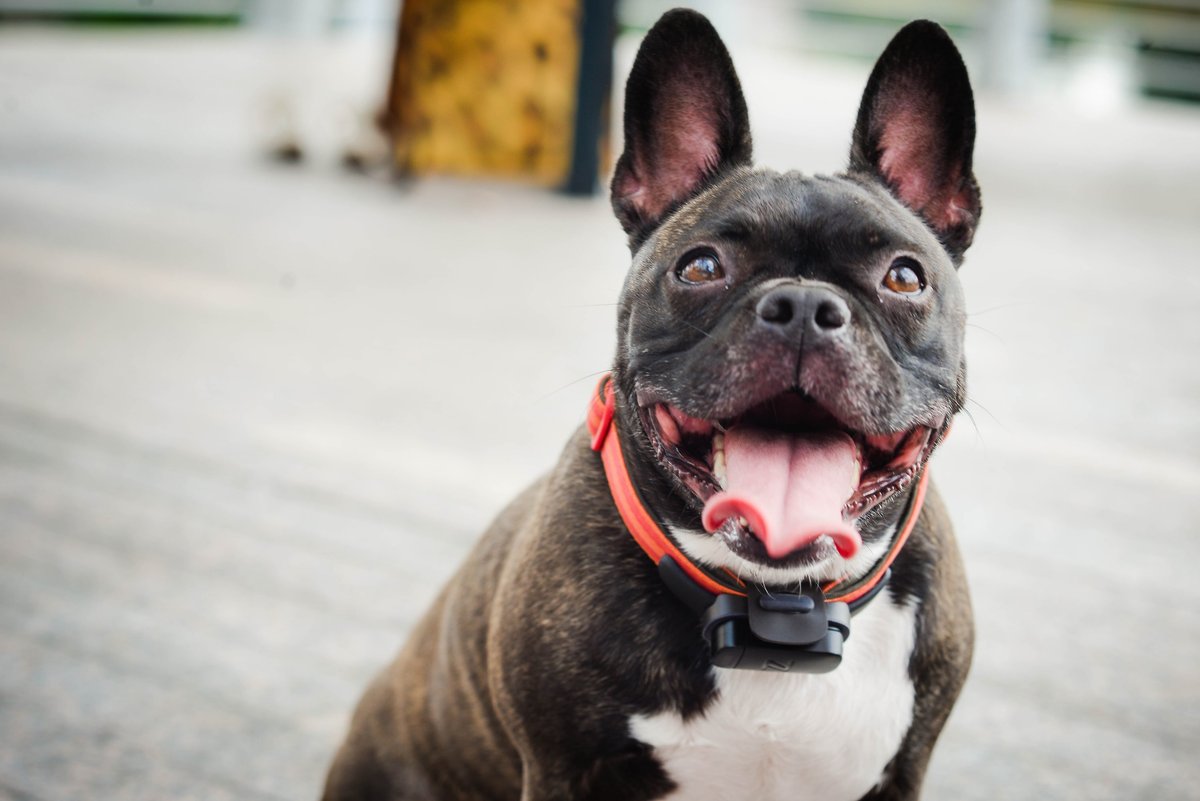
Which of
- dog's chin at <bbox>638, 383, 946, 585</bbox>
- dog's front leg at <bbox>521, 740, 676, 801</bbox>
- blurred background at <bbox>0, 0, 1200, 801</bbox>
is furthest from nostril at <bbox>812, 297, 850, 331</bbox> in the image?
blurred background at <bbox>0, 0, 1200, 801</bbox>

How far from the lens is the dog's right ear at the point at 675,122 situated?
1908 mm

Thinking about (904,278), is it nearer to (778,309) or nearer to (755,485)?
(778,309)

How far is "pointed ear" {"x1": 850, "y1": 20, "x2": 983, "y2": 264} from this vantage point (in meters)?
1.87

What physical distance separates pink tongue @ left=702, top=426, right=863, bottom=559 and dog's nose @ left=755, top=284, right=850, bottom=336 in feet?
0.59

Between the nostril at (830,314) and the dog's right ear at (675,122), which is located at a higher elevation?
the dog's right ear at (675,122)

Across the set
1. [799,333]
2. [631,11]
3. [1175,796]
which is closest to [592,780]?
[799,333]

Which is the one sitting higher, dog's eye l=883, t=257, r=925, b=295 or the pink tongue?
dog's eye l=883, t=257, r=925, b=295

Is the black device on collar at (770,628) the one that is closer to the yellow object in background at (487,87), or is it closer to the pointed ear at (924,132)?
the pointed ear at (924,132)

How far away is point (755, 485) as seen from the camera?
1617mm

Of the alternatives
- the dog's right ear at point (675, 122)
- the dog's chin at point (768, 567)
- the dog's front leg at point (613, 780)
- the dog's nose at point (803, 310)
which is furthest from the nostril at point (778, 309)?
the dog's front leg at point (613, 780)

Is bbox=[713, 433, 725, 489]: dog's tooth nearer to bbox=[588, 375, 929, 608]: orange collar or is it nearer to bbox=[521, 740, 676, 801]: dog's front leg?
bbox=[588, 375, 929, 608]: orange collar

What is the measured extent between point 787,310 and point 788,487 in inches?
9.1

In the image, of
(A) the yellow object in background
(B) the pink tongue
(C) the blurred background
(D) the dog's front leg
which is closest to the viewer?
(B) the pink tongue

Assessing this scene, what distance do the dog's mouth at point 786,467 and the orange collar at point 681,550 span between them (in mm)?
102
